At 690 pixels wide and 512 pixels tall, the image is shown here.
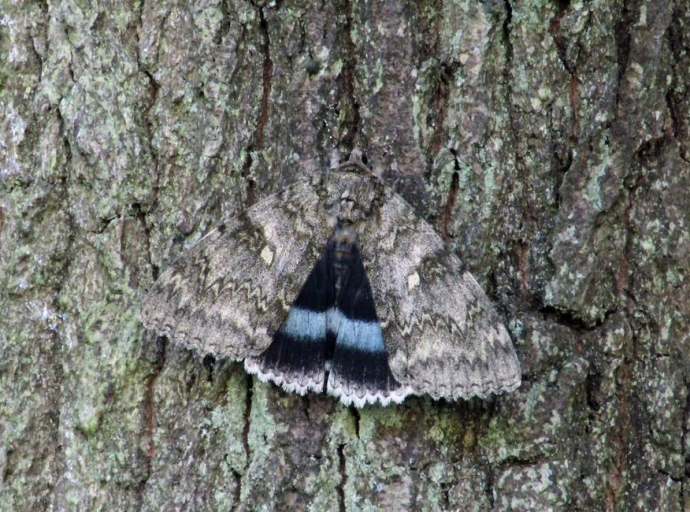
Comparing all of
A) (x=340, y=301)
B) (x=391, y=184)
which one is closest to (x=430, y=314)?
(x=340, y=301)

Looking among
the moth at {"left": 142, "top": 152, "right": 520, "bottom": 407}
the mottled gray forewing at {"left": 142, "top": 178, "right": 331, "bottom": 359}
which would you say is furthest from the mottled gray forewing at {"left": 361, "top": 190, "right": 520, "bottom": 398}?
the mottled gray forewing at {"left": 142, "top": 178, "right": 331, "bottom": 359}

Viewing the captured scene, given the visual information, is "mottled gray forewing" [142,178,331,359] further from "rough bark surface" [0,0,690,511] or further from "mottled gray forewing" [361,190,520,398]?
"mottled gray forewing" [361,190,520,398]

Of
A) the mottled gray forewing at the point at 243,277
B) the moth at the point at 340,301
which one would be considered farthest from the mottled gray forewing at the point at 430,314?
the mottled gray forewing at the point at 243,277

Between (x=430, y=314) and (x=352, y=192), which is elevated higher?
(x=352, y=192)

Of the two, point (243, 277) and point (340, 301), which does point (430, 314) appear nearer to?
point (340, 301)

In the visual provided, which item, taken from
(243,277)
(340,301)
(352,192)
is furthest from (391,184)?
(243,277)

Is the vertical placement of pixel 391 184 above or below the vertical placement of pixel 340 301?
above

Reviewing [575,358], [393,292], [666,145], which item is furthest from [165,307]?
[666,145]
